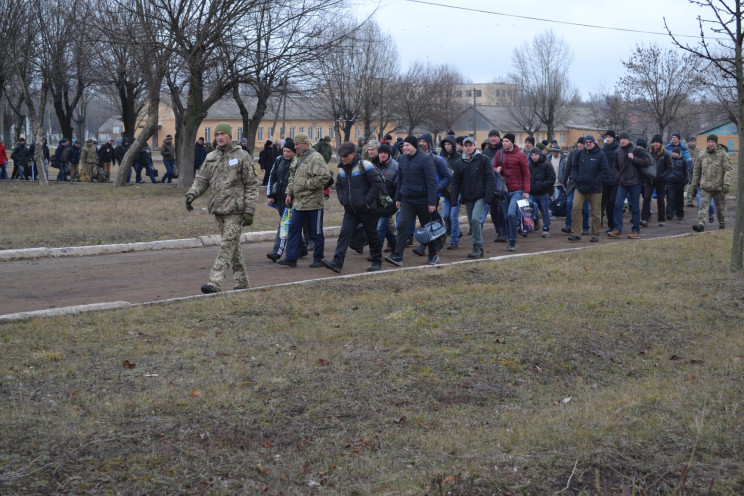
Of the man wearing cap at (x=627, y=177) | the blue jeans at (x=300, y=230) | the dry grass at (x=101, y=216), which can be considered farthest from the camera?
the man wearing cap at (x=627, y=177)

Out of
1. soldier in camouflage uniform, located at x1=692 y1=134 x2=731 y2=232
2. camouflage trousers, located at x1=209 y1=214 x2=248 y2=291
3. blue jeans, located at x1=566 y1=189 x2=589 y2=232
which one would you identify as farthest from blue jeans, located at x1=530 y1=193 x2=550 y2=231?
camouflage trousers, located at x1=209 y1=214 x2=248 y2=291

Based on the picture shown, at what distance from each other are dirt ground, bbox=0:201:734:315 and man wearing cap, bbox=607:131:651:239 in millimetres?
602

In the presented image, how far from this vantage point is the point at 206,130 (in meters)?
88.0

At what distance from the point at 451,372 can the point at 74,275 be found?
6706mm

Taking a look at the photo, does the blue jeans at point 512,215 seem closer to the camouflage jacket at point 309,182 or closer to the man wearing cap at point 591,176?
the man wearing cap at point 591,176

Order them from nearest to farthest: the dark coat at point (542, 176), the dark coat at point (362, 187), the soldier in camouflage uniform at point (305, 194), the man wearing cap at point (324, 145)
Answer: the dark coat at point (362, 187) < the soldier in camouflage uniform at point (305, 194) < the dark coat at point (542, 176) < the man wearing cap at point (324, 145)

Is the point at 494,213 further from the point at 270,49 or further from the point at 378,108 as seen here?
the point at 378,108

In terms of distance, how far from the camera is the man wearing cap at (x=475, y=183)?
1303cm

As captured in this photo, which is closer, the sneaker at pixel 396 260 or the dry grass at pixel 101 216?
the sneaker at pixel 396 260

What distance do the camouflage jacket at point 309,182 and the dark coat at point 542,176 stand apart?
19.1 feet

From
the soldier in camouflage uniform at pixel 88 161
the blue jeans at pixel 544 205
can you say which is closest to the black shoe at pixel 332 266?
the blue jeans at pixel 544 205

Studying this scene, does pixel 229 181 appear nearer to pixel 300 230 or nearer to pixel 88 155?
pixel 300 230

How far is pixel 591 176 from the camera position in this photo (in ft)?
48.1

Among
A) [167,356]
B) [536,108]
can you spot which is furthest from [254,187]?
[536,108]
